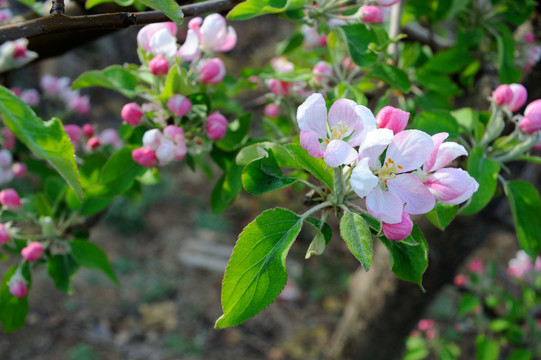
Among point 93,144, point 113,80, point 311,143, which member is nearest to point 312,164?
point 311,143

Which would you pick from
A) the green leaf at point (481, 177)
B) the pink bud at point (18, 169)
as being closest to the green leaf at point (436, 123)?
the green leaf at point (481, 177)

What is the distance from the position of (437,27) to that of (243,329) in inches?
81.4

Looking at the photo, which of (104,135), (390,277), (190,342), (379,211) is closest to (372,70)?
(379,211)

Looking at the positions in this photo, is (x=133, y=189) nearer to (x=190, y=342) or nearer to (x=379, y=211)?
(x=379, y=211)

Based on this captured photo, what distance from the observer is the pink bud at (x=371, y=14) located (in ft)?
2.89

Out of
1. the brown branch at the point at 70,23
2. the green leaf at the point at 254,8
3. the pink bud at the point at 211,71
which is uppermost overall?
the brown branch at the point at 70,23

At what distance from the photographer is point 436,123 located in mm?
885

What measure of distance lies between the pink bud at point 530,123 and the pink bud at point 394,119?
0.31 meters

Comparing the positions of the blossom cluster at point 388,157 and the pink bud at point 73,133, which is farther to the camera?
the pink bud at point 73,133

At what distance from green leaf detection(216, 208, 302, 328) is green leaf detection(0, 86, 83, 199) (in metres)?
0.21

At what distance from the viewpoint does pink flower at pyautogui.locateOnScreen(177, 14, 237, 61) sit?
89 centimetres

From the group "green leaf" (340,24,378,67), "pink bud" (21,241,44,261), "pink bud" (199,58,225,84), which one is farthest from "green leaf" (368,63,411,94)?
"pink bud" (21,241,44,261)

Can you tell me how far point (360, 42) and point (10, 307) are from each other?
87 cm

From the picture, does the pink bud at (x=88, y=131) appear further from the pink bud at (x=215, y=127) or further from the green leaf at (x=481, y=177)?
the green leaf at (x=481, y=177)
